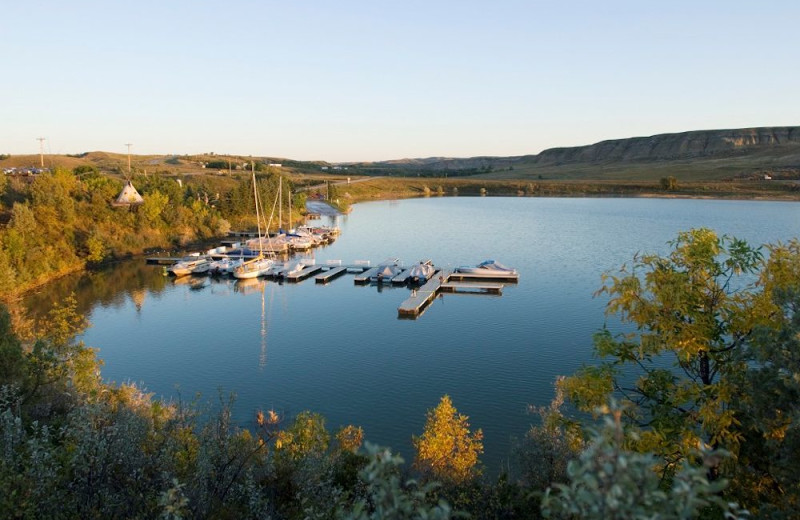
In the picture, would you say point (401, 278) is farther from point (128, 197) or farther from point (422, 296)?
point (128, 197)

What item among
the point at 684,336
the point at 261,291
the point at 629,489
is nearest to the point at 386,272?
the point at 261,291

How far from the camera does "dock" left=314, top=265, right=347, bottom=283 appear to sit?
61.1m

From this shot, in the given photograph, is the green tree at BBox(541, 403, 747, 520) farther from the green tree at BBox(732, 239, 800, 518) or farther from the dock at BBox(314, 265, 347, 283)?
the dock at BBox(314, 265, 347, 283)

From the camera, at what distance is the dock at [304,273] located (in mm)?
61750

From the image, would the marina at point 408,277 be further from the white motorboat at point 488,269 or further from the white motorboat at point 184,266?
the white motorboat at point 184,266

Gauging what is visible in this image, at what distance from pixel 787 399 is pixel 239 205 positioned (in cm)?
10282

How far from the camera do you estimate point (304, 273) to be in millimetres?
63438

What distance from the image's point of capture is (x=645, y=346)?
1170cm

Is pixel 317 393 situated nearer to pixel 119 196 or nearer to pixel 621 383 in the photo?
pixel 621 383

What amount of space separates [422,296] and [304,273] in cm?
1815

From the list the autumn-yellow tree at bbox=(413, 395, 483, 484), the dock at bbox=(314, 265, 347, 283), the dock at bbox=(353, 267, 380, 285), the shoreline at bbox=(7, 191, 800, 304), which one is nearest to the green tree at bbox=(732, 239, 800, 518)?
the autumn-yellow tree at bbox=(413, 395, 483, 484)

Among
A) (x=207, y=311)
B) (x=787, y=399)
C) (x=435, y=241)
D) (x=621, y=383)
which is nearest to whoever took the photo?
(x=787, y=399)

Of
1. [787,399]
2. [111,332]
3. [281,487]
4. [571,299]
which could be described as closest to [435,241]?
[571,299]

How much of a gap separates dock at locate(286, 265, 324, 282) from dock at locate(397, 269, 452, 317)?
15364mm
